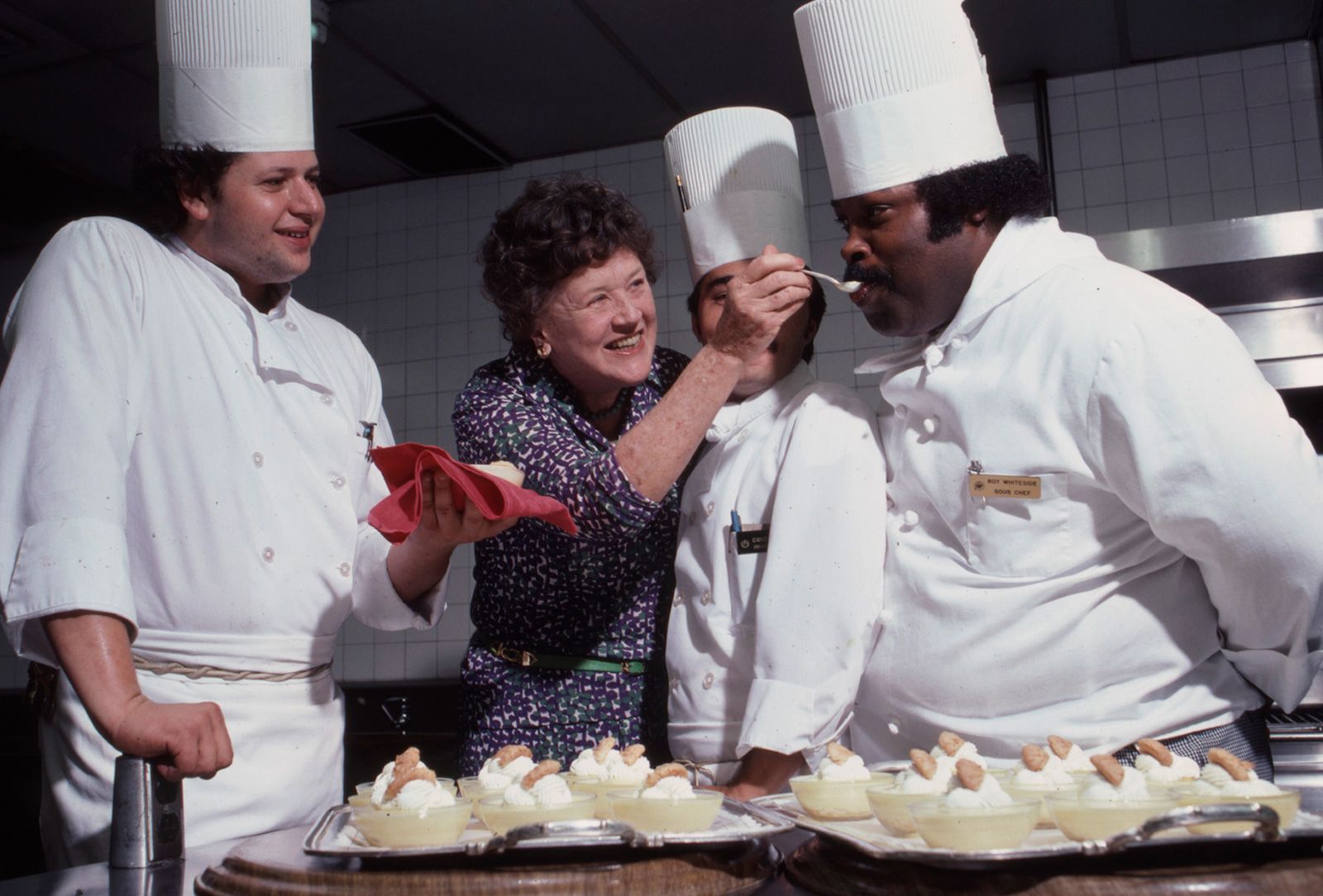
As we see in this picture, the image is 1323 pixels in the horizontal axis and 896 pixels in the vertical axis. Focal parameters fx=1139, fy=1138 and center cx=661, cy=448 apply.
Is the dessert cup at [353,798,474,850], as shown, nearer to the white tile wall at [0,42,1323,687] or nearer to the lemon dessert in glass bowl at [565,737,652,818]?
the lemon dessert in glass bowl at [565,737,652,818]

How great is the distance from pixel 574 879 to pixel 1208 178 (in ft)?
11.1

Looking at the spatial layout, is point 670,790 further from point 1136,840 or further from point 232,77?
point 232,77

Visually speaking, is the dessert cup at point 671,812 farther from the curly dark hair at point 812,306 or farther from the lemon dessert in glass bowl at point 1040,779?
the curly dark hair at point 812,306

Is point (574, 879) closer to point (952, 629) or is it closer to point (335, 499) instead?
point (952, 629)

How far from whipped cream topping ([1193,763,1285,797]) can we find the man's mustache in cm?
76

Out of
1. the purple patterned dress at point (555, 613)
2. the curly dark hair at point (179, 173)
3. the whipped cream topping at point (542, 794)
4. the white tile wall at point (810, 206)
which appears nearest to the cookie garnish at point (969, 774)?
the whipped cream topping at point (542, 794)

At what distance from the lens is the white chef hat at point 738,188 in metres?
1.86

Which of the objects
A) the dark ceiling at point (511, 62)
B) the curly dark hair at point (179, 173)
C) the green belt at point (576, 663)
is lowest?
the green belt at point (576, 663)

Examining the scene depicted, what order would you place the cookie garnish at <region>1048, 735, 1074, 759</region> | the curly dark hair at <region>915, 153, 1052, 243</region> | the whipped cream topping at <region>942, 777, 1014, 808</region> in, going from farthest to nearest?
the curly dark hair at <region>915, 153, 1052, 243</region> < the cookie garnish at <region>1048, 735, 1074, 759</region> < the whipped cream topping at <region>942, 777, 1014, 808</region>

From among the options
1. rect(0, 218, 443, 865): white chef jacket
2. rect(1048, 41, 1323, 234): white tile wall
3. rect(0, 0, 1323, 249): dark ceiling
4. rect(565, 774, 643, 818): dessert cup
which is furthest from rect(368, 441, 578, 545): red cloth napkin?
rect(1048, 41, 1323, 234): white tile wall

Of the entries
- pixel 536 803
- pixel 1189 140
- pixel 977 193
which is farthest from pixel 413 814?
pixel 1189 140

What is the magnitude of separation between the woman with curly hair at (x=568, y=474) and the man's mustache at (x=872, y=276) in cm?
8

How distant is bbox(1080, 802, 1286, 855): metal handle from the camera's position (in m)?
0.80

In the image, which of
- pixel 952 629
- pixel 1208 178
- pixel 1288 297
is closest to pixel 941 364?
pixel 952 629
